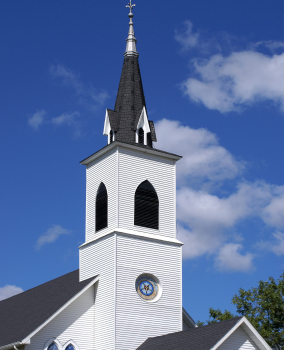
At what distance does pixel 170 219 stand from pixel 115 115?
605 cm

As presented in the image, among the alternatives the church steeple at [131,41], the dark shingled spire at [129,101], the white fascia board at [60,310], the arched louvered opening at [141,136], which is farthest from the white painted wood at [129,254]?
the church steeple at [131,41]

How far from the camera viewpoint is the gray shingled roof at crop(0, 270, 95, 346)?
2719 centimetres

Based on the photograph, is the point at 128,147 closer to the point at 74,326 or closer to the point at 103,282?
the point at 103,282

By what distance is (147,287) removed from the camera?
29078mm

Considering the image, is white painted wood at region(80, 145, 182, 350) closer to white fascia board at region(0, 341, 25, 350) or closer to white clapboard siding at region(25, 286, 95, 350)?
white clapboard siding at region(25, 286, 95, 350)

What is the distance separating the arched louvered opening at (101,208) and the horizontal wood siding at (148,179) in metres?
1.21

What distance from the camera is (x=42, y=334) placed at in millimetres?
26531

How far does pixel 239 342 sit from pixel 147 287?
5.47 m

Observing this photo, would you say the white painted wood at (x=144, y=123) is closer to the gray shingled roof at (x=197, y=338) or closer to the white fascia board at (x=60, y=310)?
the white fascia board at (x=60, y=310)

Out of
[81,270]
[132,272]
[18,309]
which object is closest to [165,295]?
[132,272]

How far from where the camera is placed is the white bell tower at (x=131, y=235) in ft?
92.0

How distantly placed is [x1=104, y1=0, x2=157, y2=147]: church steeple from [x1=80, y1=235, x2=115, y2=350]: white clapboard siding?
5401mm

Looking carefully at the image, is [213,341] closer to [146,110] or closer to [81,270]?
[81,270]

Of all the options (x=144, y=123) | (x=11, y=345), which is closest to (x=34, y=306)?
(x=11, y=345)
